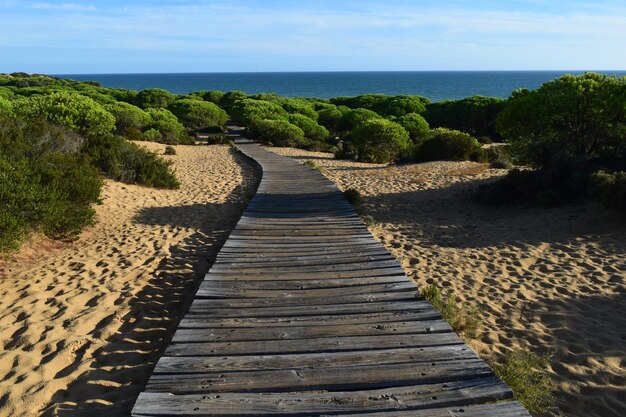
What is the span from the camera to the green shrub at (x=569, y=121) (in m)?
10.5

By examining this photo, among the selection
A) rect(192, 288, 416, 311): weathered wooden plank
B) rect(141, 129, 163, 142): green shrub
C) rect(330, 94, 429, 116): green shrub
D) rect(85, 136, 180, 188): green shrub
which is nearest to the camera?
rect(192, 288, 416, 311): weathered wooden plank

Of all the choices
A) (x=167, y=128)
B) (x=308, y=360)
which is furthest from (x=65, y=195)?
(x=167, y=128)

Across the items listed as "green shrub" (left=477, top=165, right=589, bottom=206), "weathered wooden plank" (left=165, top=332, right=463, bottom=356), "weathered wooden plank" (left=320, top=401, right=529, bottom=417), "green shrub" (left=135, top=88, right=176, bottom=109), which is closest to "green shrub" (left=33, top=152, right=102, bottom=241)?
"weathered wooden plank" (left=165, top=332, right=463, bottom=356)

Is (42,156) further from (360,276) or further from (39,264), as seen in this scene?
(360,276)

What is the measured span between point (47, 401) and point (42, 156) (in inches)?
279

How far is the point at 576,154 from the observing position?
1074 cm

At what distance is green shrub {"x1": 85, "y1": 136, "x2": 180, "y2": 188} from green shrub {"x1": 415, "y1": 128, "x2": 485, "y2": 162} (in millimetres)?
9800

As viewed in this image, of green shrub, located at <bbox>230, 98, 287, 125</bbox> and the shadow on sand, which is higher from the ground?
green shrub, located at <bbox>230, 98, 287, 125</bbox>

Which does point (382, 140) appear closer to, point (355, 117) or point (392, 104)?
point (355, 117)

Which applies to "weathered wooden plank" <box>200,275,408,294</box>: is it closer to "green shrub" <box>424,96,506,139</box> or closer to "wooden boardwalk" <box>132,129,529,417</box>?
"wooden boardwalk" <box>132,129,529,417</box>

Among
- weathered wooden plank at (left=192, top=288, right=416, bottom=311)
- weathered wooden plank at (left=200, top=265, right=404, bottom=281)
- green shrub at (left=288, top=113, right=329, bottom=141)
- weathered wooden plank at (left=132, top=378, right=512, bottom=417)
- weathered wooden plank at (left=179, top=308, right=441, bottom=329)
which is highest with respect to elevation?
weathered wooden plank at (left=132, top=378, right=512, bottom=417)

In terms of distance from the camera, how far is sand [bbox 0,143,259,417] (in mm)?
3678

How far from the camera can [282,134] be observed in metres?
27.1

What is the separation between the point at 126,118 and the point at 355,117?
15.4 m
